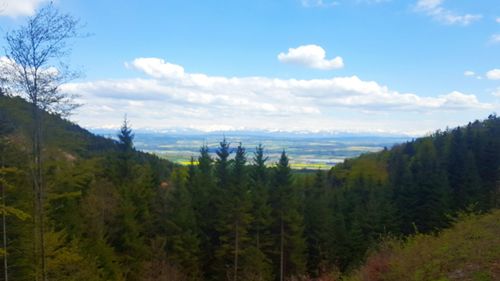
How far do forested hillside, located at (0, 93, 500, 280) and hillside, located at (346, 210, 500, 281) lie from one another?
2.09 metres

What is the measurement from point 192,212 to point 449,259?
25.1 meters

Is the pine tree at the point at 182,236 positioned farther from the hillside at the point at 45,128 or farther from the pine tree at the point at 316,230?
the hillside at the point at 45,128

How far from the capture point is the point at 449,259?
9094 millimetres

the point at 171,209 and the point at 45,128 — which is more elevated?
the point at 45,128

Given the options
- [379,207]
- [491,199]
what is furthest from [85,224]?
[491,199]

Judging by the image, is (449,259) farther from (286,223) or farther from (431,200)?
(431,200)

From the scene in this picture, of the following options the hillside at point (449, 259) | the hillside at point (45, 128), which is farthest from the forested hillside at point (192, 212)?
the hillside at point (449, 259)

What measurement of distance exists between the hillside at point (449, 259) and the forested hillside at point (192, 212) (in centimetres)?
209

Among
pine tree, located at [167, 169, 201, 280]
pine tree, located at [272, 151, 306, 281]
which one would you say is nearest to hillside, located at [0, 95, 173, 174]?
pine tree, located at [167, 169, 201, 280]

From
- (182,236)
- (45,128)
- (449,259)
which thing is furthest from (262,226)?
(449,259)

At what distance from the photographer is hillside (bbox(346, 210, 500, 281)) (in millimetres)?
8359

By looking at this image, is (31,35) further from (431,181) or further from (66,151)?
(431,181)

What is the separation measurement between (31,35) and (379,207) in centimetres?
3691

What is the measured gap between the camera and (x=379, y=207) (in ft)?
134
